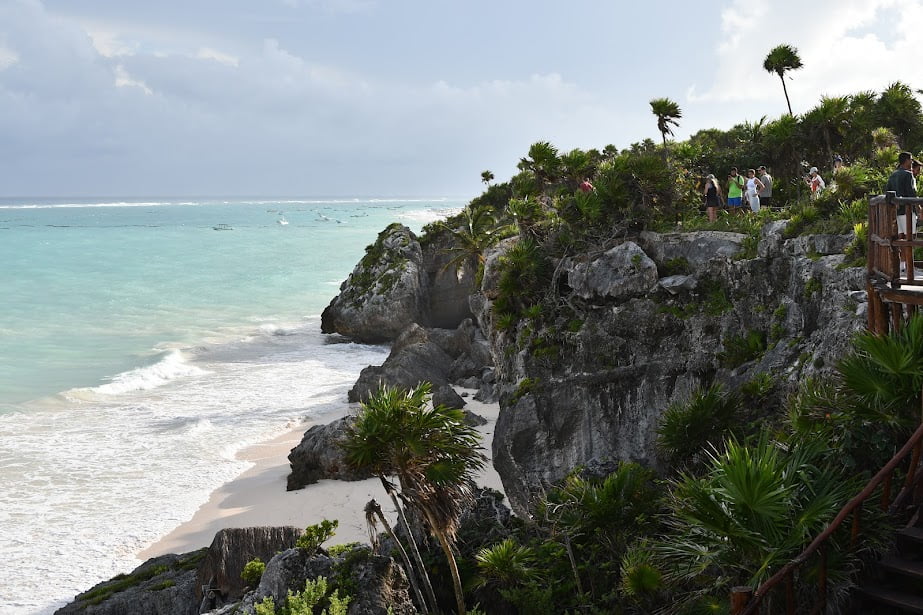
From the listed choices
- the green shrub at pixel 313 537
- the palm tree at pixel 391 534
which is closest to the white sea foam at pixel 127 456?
the green shrub at pixel 313 537

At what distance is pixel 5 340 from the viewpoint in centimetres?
4325

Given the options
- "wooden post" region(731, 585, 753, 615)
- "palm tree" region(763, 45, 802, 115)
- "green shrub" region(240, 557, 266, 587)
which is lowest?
"green shrub" region(240, 557, 266, 587)

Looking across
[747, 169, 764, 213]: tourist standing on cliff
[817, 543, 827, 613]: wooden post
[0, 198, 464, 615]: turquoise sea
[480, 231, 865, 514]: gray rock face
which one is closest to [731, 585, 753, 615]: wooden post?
[817, 543, 827, 613]: wooden post

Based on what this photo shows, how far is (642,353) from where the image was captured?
16.8 m

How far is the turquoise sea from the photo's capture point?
17734 millimetres

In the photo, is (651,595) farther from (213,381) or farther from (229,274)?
(229,274)

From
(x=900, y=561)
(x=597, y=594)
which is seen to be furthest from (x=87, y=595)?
(x=900, y=561)

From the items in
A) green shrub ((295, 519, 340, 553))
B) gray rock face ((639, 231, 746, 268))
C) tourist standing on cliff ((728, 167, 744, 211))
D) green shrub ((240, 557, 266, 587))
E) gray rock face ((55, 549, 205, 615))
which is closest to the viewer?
green shrub ((295, 519, 340, 553))

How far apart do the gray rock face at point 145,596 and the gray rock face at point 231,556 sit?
334 mm

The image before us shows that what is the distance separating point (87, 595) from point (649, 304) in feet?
44.7

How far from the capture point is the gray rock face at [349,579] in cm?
1026

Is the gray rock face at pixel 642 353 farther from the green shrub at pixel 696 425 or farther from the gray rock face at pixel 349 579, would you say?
the gray rock face at pixel 349 579

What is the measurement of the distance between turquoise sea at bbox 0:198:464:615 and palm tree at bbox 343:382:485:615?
986cm

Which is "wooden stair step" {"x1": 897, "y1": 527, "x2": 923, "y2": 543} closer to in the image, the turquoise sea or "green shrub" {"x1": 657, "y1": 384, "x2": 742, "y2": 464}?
"green shrub" {"x1": 657, "y1": 384, "x2": 742, "y2": 464}
